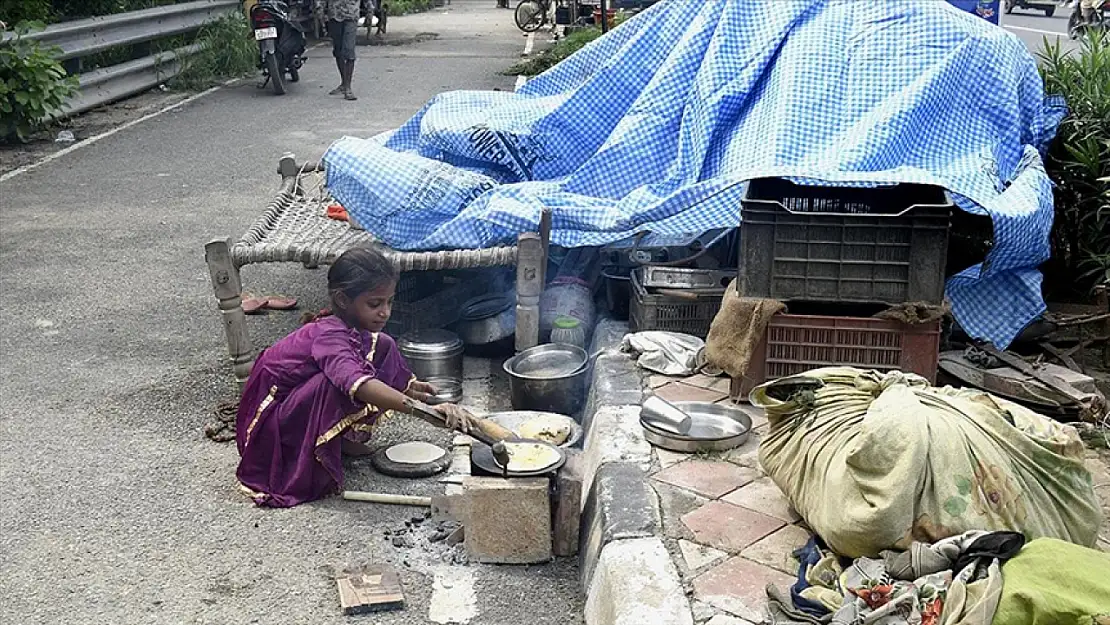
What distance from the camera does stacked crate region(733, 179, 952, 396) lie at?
436cm

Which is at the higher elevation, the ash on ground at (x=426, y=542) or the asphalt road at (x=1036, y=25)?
the asphalt road at (x=1036, y=25)

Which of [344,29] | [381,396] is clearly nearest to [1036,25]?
[344,29]

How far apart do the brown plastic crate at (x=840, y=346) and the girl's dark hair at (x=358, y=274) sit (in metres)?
1.47

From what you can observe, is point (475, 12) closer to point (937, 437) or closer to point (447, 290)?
point (447, 290)

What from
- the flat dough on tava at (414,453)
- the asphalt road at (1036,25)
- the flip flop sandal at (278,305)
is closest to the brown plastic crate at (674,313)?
the flat dough on tava at (414,453)

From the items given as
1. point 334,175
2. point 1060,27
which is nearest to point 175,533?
point 334,175

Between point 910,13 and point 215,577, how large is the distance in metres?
4.05

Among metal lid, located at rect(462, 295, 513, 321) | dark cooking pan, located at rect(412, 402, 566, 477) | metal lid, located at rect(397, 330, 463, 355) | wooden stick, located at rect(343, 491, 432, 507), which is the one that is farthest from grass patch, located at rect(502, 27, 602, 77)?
dark cooking pan, located at rect(412, 402, 566, 477)

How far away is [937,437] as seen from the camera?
3.06 meters

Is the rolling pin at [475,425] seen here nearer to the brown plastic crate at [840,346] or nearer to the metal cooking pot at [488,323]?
the brown plastic crate at [840,346]

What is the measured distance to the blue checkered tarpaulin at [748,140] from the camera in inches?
184

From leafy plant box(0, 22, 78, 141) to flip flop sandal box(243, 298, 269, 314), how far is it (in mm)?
5273

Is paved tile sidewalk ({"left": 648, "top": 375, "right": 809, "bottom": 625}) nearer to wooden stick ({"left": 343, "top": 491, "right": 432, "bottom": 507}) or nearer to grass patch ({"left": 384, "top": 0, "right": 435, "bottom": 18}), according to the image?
wooden stick ({"left": 343, "top": 491, "right": 432, "bottom": 507})

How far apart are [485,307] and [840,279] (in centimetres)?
203
